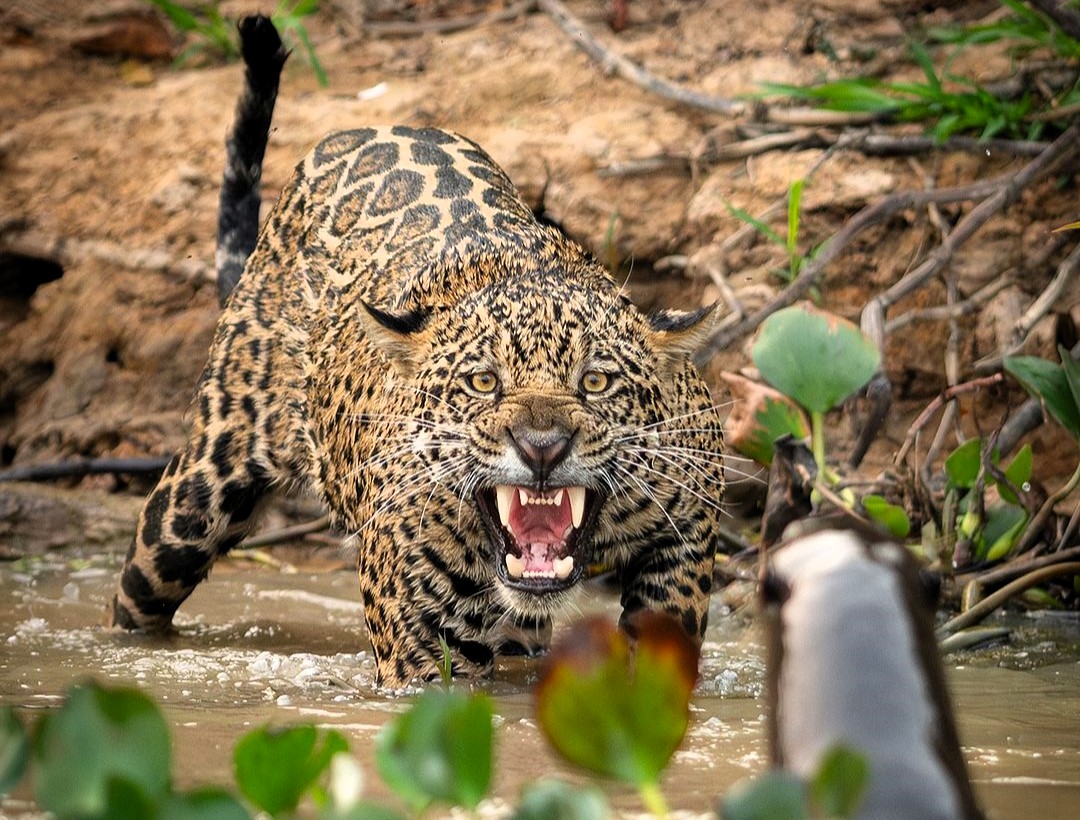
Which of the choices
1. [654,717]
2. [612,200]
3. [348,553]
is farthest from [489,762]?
[612,200]

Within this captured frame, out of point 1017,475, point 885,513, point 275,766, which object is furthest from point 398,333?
point 275,766

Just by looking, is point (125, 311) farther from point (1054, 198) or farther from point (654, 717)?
point (654, 717)

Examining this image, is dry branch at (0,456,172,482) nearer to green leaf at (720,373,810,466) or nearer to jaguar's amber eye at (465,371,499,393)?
green leaf at (720,373,810,466)

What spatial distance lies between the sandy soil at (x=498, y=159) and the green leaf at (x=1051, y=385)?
1.97 meters

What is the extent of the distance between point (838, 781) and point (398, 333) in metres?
3.68

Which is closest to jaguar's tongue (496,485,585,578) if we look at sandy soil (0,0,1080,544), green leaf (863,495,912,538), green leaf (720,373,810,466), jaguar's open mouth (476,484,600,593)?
jaguar's open mouth (476,484,600,593)

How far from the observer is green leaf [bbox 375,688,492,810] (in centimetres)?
236

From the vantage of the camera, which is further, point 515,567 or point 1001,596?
point 1001,596

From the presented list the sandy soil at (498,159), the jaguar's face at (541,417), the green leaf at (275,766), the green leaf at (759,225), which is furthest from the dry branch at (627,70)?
the green leaf at (275,766)

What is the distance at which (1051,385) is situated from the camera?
601 cm

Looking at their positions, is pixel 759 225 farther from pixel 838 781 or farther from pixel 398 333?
pixel 838 781

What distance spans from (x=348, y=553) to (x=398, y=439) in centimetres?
313

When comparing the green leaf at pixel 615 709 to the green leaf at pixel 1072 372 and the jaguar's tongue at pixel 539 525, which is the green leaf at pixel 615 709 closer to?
the jaguar's tongue at pixel 539 525

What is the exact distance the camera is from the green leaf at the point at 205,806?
2.30m
